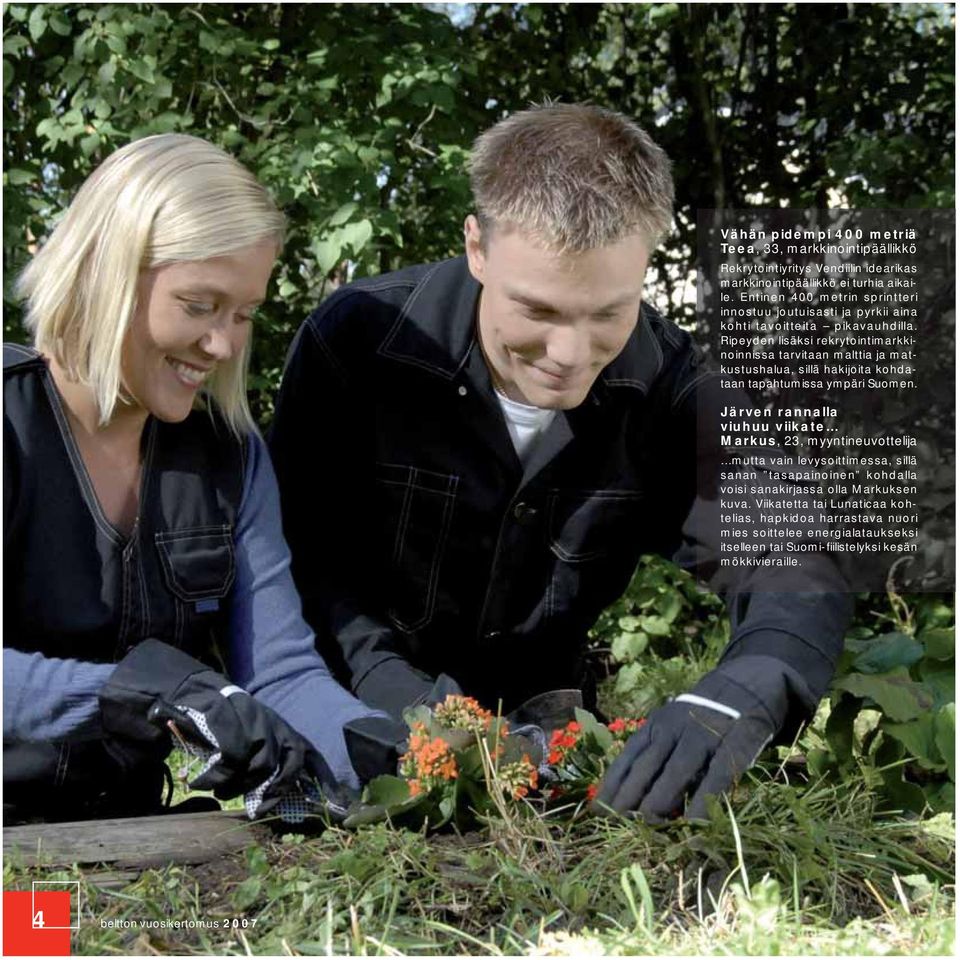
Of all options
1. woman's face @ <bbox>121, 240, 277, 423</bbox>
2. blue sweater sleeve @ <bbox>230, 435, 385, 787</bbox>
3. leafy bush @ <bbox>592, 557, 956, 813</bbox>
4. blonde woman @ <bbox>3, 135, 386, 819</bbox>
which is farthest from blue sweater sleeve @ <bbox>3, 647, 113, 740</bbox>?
leafy bush @ <bbox>592, 557, 956, 813</bbox>

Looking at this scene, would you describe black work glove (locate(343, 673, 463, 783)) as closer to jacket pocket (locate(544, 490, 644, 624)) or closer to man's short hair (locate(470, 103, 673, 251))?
jacket pocket (locate(544, 490, 644, 624))

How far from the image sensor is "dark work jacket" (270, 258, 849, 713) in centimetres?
254

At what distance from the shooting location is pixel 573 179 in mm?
2135

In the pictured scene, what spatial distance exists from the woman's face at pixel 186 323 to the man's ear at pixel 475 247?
38 cm

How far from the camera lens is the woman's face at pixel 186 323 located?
2041 millimetres

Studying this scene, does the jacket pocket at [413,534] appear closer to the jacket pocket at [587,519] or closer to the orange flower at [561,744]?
the jacket pocket at [587,519]

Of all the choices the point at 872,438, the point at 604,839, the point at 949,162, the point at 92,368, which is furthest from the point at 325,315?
the point at 949,162

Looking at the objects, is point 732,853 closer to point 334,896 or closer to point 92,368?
point 334,896

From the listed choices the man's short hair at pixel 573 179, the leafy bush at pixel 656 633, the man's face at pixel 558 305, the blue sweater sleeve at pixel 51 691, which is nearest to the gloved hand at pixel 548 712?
the man's face at pixel 558 305

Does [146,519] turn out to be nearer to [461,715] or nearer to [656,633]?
[461,715]

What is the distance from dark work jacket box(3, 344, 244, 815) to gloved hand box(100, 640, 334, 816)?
102 millimetres

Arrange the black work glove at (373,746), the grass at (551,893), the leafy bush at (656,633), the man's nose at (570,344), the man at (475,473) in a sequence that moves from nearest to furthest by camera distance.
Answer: the grass at (551,893) < the black work glove at (373,746) < the man's nose at (570,344) < the man at (475,473) < the leafy bush at (656,633)

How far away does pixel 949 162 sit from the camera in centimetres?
468

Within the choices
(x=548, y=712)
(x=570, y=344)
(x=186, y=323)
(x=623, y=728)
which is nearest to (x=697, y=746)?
(x=623, y=728)
